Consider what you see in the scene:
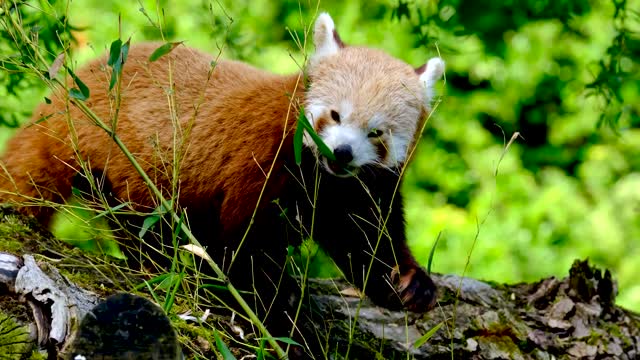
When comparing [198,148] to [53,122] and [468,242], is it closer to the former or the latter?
[53,122]

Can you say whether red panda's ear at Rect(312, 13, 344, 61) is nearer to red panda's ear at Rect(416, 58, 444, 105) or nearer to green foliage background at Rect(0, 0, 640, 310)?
red panda's ear at Rect(416, 58, 444, 105)

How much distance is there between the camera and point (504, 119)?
21.6 feet

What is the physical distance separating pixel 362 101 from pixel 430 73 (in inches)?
16.8

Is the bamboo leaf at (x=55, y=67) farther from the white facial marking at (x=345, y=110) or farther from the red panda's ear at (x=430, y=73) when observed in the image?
the red panda's ear at (x=430, y=73)

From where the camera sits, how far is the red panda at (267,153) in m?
3.13

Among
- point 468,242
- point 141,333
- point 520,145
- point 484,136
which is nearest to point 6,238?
point 141,333

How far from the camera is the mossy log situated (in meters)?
2.92

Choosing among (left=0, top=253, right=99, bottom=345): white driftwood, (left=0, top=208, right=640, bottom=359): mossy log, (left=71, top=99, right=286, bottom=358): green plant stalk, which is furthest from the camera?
(left=0, top=208, right=640, bottom=359): mossy log

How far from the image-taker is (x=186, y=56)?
3615mm

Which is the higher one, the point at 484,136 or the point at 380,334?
the point at 484,136

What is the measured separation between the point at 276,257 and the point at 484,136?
133 inches

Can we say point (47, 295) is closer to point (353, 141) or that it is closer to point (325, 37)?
point (353, 141)

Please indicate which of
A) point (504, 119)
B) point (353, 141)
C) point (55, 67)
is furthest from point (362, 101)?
point (504, 119)

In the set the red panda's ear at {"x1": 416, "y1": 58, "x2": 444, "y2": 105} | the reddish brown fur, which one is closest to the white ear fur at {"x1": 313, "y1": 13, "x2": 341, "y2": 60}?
the reddish brown fur
